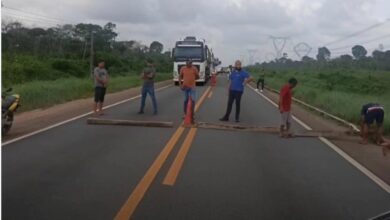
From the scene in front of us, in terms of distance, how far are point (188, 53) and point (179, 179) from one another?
34990 millimetres

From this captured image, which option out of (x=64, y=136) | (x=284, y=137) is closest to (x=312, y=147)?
(x=284, y=137)

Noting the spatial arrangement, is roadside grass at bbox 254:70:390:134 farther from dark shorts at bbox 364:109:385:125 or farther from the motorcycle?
the motorcycle

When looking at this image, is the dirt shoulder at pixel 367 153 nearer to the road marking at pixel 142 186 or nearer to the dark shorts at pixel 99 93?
the road marking at pixel 142 186

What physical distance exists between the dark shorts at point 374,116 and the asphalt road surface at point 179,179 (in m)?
1.24

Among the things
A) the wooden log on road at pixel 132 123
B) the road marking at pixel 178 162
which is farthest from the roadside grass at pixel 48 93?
the road marking at pixel 178 162

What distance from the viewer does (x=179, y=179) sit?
328 inches

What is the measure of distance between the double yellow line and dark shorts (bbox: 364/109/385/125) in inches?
148

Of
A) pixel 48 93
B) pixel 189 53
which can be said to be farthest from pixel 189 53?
pixel 48 93

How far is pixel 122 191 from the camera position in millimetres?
7398

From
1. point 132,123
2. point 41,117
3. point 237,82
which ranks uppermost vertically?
point 237,82

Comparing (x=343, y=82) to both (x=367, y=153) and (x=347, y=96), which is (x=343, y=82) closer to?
(x=347, y=96)

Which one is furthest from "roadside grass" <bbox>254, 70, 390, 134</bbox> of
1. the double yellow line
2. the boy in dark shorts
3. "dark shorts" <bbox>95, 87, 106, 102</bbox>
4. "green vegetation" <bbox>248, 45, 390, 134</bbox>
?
"dark shorts" <bbox>95, 87, 106, 102</bbox>

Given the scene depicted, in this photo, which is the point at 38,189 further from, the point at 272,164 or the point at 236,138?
the point at 236,138

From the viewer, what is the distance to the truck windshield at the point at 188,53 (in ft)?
140
